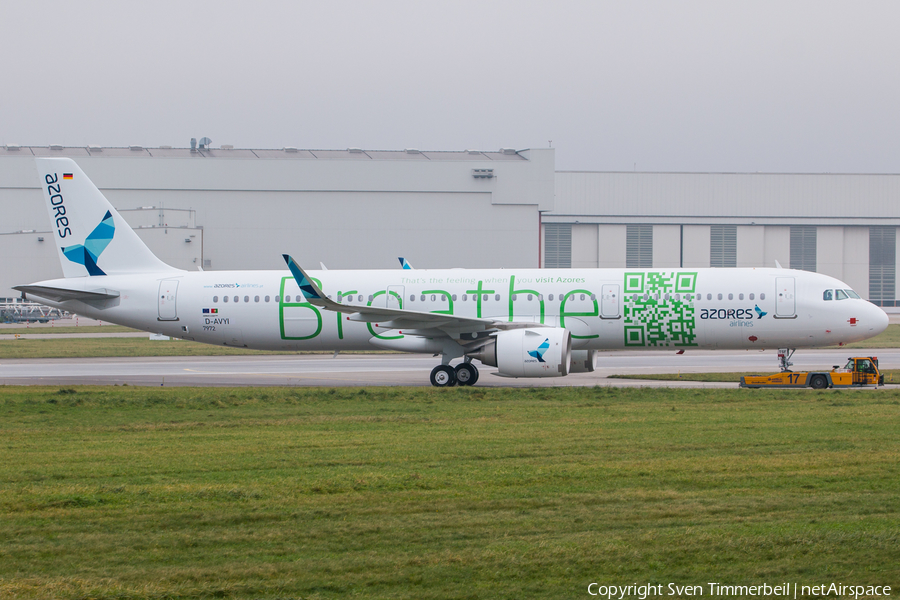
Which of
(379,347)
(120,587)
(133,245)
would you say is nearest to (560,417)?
(379,347)

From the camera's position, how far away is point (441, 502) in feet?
33.7

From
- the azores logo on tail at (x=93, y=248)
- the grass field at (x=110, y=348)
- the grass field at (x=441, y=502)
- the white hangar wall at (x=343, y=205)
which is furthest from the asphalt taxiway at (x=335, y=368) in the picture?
the white hangar wall at (x=343, y=205)

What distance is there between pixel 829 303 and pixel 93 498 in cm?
2100

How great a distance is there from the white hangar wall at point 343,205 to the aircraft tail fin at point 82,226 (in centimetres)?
4458

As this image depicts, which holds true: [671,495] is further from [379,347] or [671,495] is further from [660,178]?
[660,178]

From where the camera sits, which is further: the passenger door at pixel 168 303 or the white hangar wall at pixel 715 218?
the white hangar wall at pixel 715 218

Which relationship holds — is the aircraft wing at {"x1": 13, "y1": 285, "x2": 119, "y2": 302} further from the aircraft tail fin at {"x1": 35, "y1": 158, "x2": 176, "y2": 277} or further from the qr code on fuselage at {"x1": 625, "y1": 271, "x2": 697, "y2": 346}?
the qr code on fuselage at {"x1": 625, "y1": 271, "x2": 697, "y2": 346}

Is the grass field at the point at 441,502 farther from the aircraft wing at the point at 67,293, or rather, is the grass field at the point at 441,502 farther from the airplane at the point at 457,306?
the aircraft wing at the point at 67,293

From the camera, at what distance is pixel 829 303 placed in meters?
25.1

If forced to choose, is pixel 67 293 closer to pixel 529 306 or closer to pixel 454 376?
pixel 454 376

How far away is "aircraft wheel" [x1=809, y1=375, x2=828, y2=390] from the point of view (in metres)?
24.2

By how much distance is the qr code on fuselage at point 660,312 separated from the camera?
2536 centimetres

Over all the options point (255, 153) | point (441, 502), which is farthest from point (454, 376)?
point (255, 153)

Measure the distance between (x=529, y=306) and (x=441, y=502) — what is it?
52.4 ft
